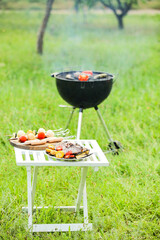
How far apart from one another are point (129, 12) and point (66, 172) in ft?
25.4

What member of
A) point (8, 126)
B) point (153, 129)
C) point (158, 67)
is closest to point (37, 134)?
point (8, 126)

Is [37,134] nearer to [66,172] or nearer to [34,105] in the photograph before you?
[66,172]

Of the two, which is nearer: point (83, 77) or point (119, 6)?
point (83, 77)

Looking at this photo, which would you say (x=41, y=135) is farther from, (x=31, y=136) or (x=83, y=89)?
(x=83, y=89)

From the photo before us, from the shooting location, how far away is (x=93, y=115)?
519cm

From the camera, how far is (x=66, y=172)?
372 cm

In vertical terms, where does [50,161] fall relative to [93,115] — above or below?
above

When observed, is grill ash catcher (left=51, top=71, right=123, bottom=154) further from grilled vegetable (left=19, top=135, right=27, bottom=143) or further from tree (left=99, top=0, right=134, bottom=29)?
tree (left=99, top=0, right=134, bottom=29)

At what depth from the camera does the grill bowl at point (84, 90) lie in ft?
12.7

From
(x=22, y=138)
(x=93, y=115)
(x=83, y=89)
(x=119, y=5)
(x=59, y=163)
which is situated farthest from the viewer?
(x=119, y=5)

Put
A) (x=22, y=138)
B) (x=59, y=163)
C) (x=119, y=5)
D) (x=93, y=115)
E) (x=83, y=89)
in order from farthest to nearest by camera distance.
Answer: (x=119, y=5) → (x=93, y=115) → (x=83, y=89) → (x=22, y=138) → (x=59, y=163)

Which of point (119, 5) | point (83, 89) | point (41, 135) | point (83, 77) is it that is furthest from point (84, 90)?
point (119, 5)

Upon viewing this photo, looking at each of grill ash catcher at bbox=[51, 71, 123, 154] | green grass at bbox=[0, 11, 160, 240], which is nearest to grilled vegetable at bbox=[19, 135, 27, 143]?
green grass at bbox=[0, 11, 160, 240]

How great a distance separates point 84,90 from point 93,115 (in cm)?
133
